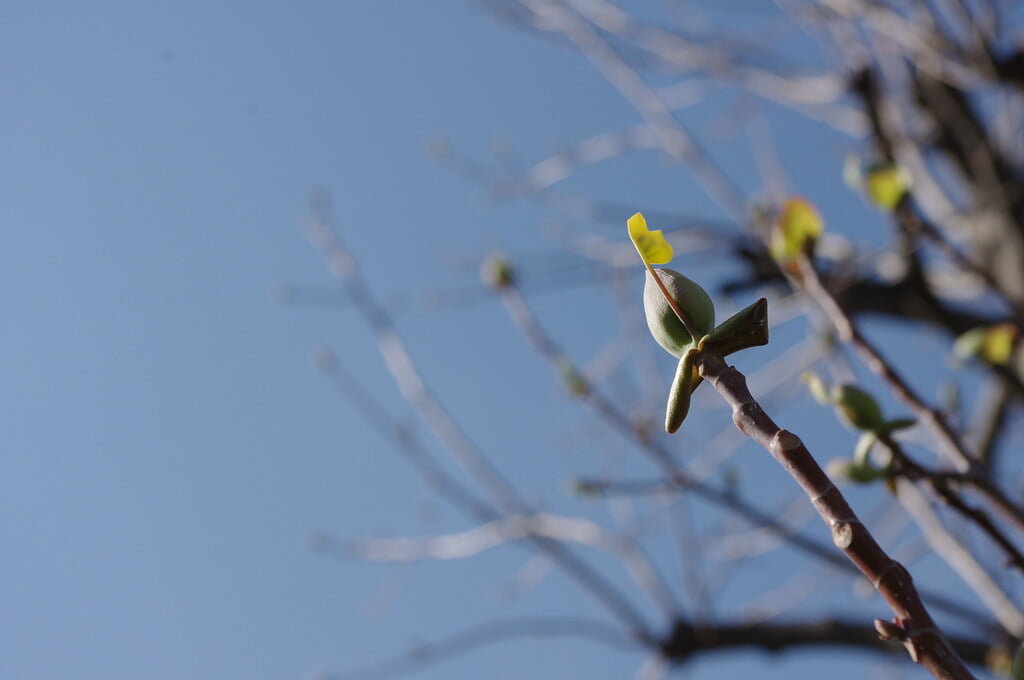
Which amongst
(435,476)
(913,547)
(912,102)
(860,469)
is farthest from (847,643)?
(912,102)

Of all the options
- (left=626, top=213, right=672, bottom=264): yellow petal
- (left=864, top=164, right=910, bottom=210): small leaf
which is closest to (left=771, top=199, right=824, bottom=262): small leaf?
(left=864, top=164, right=910, bottom=210): small leaf

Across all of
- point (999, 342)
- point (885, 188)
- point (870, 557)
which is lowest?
point (999, 342)

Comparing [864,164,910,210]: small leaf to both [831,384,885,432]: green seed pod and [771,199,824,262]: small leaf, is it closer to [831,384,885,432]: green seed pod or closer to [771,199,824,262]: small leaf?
[771,199,824,262]: small leaf

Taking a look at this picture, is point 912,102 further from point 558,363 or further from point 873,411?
point 873,411

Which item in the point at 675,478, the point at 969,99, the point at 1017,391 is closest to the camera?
the point at 675,478

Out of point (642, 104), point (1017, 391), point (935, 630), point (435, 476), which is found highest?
point (642, 104)

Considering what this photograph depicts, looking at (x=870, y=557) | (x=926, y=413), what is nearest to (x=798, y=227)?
(x=926, y=413)

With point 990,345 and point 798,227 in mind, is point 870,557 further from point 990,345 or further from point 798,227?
point 990,345
